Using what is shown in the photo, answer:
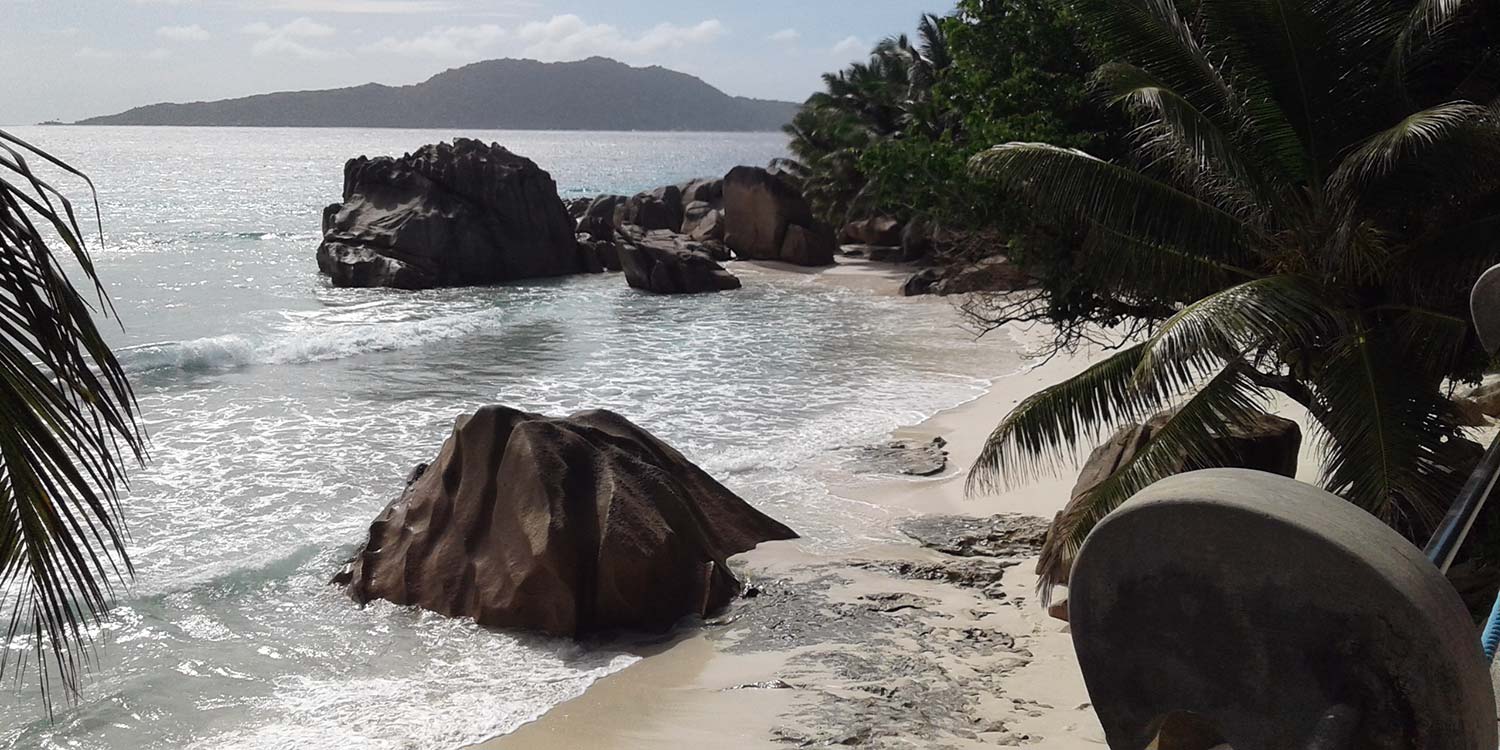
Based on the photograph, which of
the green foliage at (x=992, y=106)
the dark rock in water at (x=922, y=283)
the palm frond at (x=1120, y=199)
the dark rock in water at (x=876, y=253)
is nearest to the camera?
the palm frond at (x=1120, y=199)

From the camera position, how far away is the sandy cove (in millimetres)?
6855

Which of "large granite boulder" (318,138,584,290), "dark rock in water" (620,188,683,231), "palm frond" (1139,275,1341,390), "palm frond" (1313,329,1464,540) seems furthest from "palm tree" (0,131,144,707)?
"dark rock in water" (620,188,683,231)

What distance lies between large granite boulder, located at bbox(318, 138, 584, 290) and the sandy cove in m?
27.5

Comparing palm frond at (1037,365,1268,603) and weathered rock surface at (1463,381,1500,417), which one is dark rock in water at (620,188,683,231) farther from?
palm frond at (1037,365,1268,603)

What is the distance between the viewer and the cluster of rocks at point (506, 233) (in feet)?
116

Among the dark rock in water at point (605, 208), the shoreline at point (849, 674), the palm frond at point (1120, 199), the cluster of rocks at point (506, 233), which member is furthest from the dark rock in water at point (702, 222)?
the palm frond at point (1120, 199)

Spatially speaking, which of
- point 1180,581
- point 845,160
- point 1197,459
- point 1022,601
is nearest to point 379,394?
point 1022,601

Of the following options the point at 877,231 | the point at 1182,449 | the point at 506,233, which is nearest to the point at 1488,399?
the point at 1182,449

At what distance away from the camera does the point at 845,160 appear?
37.3 metres

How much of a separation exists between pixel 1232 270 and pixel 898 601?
10.5 feet

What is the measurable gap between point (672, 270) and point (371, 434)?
1832cm

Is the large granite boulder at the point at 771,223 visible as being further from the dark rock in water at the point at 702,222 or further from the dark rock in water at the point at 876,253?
the dark rock in water at the point at 876,253

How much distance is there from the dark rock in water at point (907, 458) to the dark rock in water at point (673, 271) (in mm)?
19120

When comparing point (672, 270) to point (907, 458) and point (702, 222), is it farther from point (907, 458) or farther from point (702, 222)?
point (907, 458)
